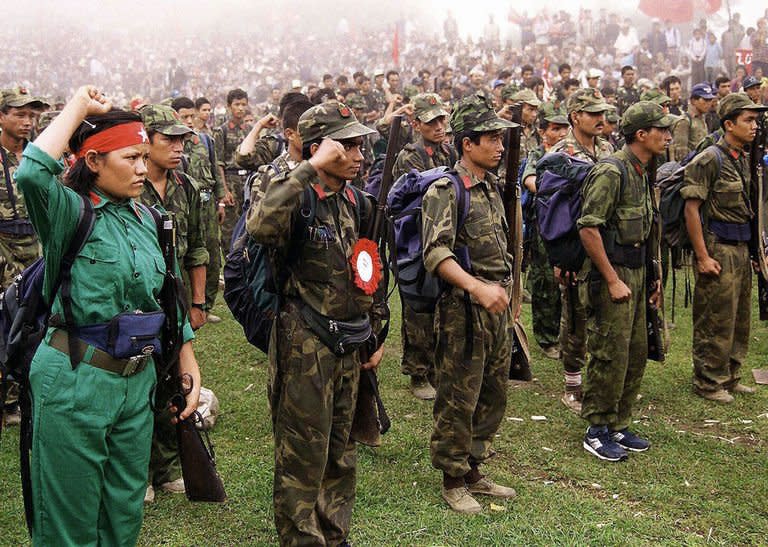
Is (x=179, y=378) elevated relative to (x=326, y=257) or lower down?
lower down

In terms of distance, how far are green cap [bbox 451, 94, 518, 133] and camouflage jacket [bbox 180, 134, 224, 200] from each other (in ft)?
15.3

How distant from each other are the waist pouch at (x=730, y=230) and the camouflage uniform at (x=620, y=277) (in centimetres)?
125

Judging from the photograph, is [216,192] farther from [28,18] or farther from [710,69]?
[28,18]

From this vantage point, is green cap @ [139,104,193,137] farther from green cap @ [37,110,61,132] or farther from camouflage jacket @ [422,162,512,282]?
camouflage jacket @ [422,162,512,282]

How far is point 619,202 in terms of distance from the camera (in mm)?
5664

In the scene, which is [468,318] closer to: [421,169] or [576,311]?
[576,311]

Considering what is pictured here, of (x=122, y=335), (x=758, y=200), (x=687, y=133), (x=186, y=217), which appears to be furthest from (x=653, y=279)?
(x=687, y=133)

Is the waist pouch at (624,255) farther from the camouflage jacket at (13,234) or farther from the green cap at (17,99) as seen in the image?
the green cap at (17,99)

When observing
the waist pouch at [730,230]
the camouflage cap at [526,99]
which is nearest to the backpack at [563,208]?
the waist pouch at [730,230]

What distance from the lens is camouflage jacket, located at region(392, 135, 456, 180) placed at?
25.0 feet

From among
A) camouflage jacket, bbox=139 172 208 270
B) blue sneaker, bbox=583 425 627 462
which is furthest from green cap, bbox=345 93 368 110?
blue sneaker, bbox=583 425 627 462

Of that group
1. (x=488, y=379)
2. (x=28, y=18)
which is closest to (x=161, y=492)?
(x=488, y=379)

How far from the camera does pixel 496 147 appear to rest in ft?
15.9

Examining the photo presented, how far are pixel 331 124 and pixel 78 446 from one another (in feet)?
5.92
